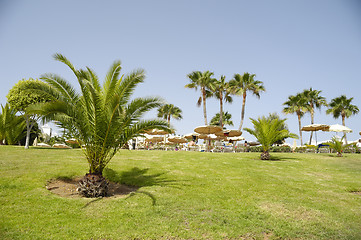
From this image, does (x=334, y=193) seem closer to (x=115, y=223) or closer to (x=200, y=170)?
(x=200, y=170)

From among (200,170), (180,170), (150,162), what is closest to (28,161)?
(150,162)

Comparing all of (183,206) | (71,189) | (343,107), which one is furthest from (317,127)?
(71,189)

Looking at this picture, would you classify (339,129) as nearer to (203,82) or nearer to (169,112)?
(203,82)

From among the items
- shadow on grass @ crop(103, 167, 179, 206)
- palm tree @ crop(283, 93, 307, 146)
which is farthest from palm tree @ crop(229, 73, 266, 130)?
shadow on grass @ crop(103, 167, 179, 206)

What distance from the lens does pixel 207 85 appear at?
3494 centimetres

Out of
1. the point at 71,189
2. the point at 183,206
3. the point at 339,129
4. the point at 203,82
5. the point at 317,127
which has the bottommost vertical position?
the point at 183,206

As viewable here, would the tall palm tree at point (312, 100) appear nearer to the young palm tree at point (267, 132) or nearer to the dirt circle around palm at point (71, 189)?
the young palm tree at point (267, 132)

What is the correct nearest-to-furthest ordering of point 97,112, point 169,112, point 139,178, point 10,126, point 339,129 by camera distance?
point 97,112, point 139,178, point 10,126, point 339,129, point 169,112

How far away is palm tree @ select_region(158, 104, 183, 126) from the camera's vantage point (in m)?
53.1

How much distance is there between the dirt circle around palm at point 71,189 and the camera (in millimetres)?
7977

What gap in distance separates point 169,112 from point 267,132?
36.4 meters

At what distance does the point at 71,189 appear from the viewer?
8516 millimetres

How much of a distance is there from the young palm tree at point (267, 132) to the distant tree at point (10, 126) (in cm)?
2293

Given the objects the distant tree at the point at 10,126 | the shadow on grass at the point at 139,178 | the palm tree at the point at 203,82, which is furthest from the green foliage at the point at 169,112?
the shadow on grass at the point at 139,178
